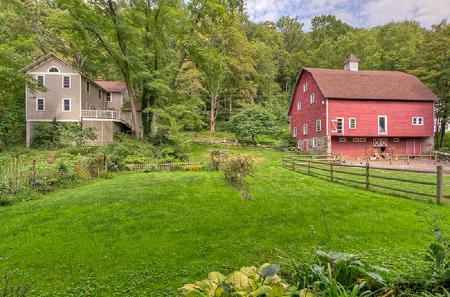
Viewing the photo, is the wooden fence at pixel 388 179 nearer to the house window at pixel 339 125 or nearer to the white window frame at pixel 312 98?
the house window at pixel 339 125

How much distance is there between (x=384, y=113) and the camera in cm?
2817

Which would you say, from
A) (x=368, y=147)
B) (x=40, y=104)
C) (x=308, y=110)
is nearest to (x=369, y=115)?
(x=368, y=147)

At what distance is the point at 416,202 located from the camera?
9.13 meters

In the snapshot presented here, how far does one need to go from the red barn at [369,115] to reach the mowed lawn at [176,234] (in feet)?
61.4

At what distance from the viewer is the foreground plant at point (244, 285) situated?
2086mm

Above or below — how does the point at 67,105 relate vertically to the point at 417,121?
above

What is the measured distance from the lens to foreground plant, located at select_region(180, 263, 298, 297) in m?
2.09

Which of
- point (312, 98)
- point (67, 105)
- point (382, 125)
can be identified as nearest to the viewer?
point (382, 125)

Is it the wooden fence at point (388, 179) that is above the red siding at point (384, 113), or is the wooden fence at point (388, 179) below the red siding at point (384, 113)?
below

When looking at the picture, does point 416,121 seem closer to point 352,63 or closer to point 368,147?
point 368,147

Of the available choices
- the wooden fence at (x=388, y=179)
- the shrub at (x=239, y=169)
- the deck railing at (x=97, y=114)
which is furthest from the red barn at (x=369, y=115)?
the deck railing at (x=97, y=114)

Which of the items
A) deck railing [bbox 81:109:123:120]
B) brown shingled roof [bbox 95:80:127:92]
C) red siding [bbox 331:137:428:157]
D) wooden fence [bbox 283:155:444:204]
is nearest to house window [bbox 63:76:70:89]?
deck railing [bbox 81:109:123:120]

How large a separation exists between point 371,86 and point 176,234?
94.8ft

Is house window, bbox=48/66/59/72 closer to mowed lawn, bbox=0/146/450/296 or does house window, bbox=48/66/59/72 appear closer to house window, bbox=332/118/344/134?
mowed lawn, bbox=0/146/450/296
